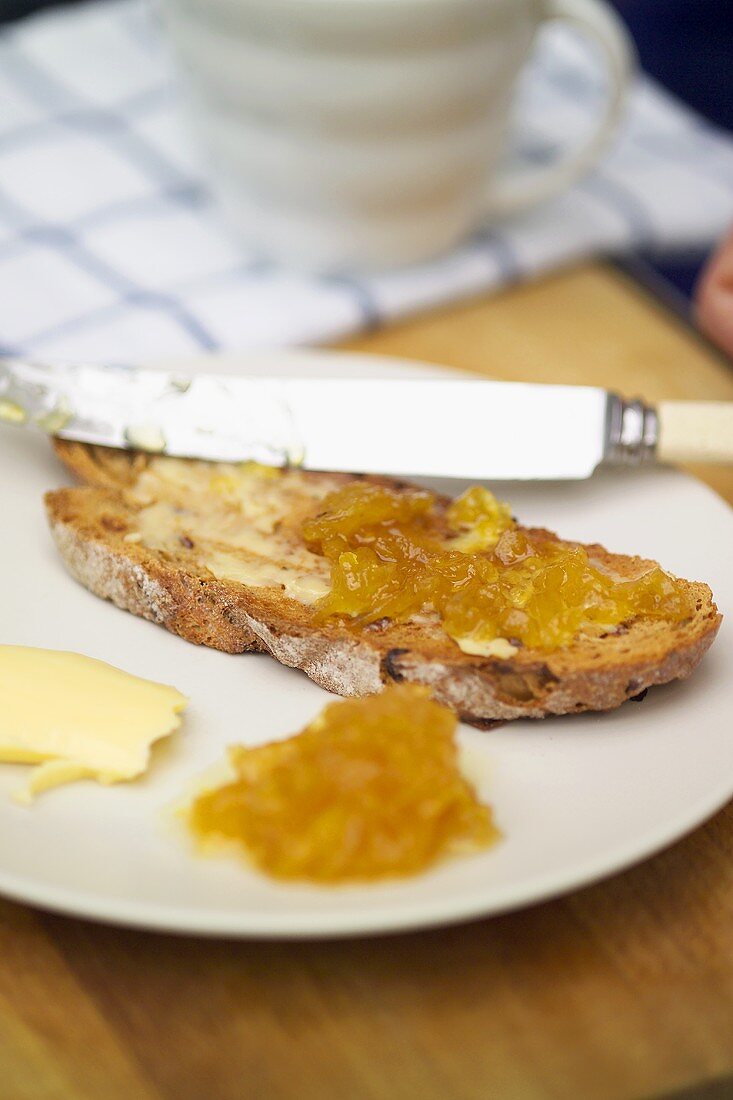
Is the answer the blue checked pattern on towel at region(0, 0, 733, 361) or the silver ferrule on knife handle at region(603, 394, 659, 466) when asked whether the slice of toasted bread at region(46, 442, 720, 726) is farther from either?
the blue checked pattern on towel at region(0, 0, 733, 361)

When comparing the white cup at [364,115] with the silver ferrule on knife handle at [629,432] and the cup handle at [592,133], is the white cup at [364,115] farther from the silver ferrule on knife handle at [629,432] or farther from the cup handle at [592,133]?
the silver ferrule on knife handle at [629,432]

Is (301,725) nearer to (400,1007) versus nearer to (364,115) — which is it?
(400,1007)

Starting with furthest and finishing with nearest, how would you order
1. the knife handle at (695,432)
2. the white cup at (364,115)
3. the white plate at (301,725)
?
the white cup at (364,115)
the knife handle at (695,432)
the white plate at (301,725)

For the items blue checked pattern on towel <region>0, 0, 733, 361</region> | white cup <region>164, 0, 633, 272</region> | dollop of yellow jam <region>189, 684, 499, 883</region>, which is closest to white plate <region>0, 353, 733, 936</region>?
dollop of yellow jam <region>189, 684, 499, 883</region>

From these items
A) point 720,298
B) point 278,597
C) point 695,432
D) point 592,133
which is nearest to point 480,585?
point 278,597

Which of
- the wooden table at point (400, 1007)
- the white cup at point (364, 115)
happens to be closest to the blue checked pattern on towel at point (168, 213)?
the white cup at point (364, 115)
